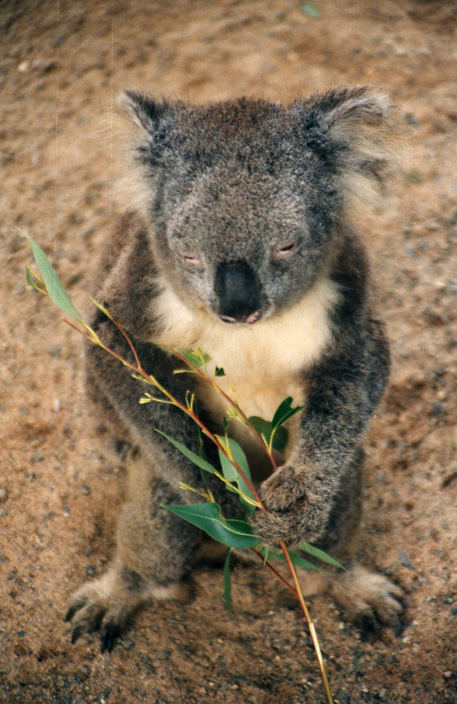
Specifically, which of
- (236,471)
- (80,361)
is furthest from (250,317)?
(80,361)

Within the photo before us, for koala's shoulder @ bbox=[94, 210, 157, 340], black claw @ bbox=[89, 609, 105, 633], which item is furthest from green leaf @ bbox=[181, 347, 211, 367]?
black claw @ bbox=[89, 609, 105, 633]

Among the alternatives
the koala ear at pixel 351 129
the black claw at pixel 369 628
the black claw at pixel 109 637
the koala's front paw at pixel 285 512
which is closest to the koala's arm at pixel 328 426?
the koala's front paw at pixel 285 512

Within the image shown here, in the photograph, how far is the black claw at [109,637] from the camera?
249 centimetres

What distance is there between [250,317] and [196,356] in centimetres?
33

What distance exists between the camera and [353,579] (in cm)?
260

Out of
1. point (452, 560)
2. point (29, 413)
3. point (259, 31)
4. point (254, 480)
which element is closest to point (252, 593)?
point (254, 480)

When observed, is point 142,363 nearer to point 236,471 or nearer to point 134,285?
point 134,285

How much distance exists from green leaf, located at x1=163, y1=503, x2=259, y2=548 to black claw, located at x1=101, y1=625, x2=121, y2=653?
804mm

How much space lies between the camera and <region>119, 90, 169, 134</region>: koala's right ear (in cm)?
197

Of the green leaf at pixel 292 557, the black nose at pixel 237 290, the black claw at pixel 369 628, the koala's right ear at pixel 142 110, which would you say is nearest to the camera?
the black nose at pixel 237 290

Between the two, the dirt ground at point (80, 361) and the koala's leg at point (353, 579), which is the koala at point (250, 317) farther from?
the dirt ground at point (80, 361)

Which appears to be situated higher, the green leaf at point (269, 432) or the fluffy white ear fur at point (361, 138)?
the fluffy white ear fur at point (361, 138)

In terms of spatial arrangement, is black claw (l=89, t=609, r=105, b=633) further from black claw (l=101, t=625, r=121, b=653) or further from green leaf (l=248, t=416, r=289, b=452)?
green leaf (l=248, t=416, r=289, b=452)

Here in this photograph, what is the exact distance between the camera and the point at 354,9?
4367mm
